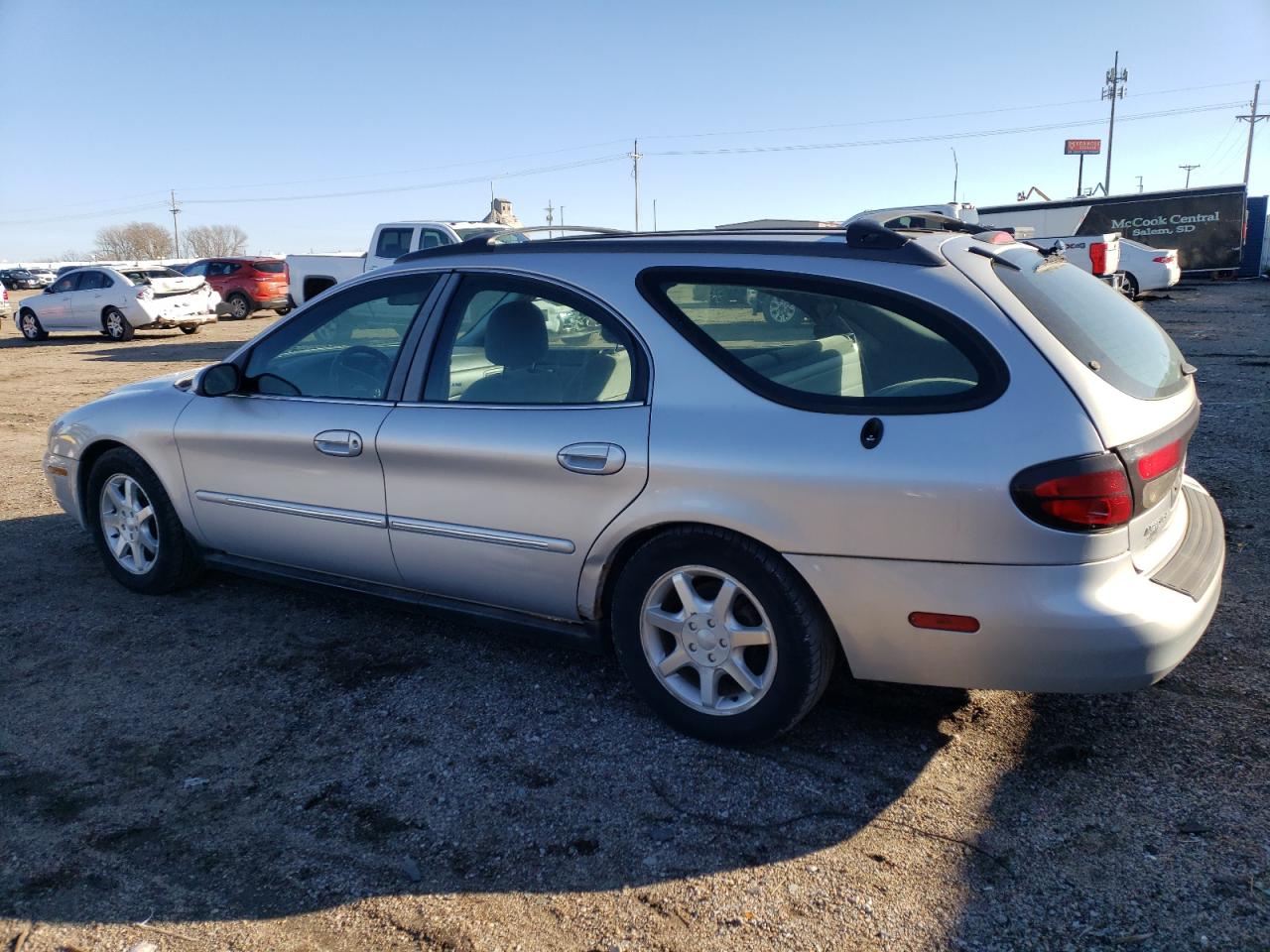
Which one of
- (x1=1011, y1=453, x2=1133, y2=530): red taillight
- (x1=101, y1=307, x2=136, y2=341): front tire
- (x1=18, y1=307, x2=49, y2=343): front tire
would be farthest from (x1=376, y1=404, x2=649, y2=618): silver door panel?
(x1=18, y1=307, x2=49, y2=343): front tire

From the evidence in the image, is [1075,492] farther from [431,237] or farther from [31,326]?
[31,326]

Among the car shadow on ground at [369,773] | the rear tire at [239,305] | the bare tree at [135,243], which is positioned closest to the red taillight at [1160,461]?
the car shadow on ground at [369,773]

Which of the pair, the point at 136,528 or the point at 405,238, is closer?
the point at 136,528

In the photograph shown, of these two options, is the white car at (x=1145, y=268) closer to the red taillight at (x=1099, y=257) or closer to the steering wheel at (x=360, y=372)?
the red taillight at (x=1099, y=257)

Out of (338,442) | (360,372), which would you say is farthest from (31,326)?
(338,442)

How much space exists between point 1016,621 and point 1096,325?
102 cm

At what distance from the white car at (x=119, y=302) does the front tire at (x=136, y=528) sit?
684 inches

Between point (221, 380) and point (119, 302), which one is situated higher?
point (221, 380)

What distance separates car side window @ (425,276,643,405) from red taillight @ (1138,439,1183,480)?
1510 mm

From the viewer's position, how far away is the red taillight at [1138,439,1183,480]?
276 centimetres

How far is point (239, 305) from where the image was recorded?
25.9 meters

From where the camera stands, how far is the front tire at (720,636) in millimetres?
3021

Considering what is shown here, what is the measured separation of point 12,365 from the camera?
1678 cm

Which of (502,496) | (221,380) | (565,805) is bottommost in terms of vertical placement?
(565,805)
